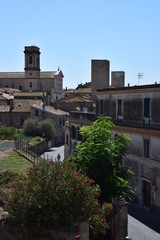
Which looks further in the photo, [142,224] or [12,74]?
[12,74]

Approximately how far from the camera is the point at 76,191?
10328 mm

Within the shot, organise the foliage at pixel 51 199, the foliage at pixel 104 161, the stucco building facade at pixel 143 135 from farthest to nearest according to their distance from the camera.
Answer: the stucco building facade at pixel 143 135 < the foliage at pixel 104 161 < the foliage at pixel 51 199

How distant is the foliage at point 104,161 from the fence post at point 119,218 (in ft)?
4.21

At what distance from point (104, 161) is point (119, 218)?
9.99 ft

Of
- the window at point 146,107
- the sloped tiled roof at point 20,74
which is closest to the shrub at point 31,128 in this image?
the window at point 146,107

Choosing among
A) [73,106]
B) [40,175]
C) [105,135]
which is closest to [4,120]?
[73,106]

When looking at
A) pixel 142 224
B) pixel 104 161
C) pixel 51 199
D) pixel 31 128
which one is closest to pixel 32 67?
pixel 31 128

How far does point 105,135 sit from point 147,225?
643 centimetres

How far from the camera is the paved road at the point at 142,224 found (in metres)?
16.0

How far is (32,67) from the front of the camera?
276 ft

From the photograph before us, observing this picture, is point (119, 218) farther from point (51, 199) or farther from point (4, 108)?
point (4, 108)

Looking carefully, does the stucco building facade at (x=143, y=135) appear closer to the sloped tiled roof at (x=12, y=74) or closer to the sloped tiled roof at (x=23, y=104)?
the sloped tiled roof at (x=23, y=104)

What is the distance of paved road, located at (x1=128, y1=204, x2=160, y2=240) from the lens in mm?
16003

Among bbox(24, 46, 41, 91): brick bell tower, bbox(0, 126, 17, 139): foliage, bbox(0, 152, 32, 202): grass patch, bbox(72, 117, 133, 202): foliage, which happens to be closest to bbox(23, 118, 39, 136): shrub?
bbox(0, 126, 17, 139): foliage
